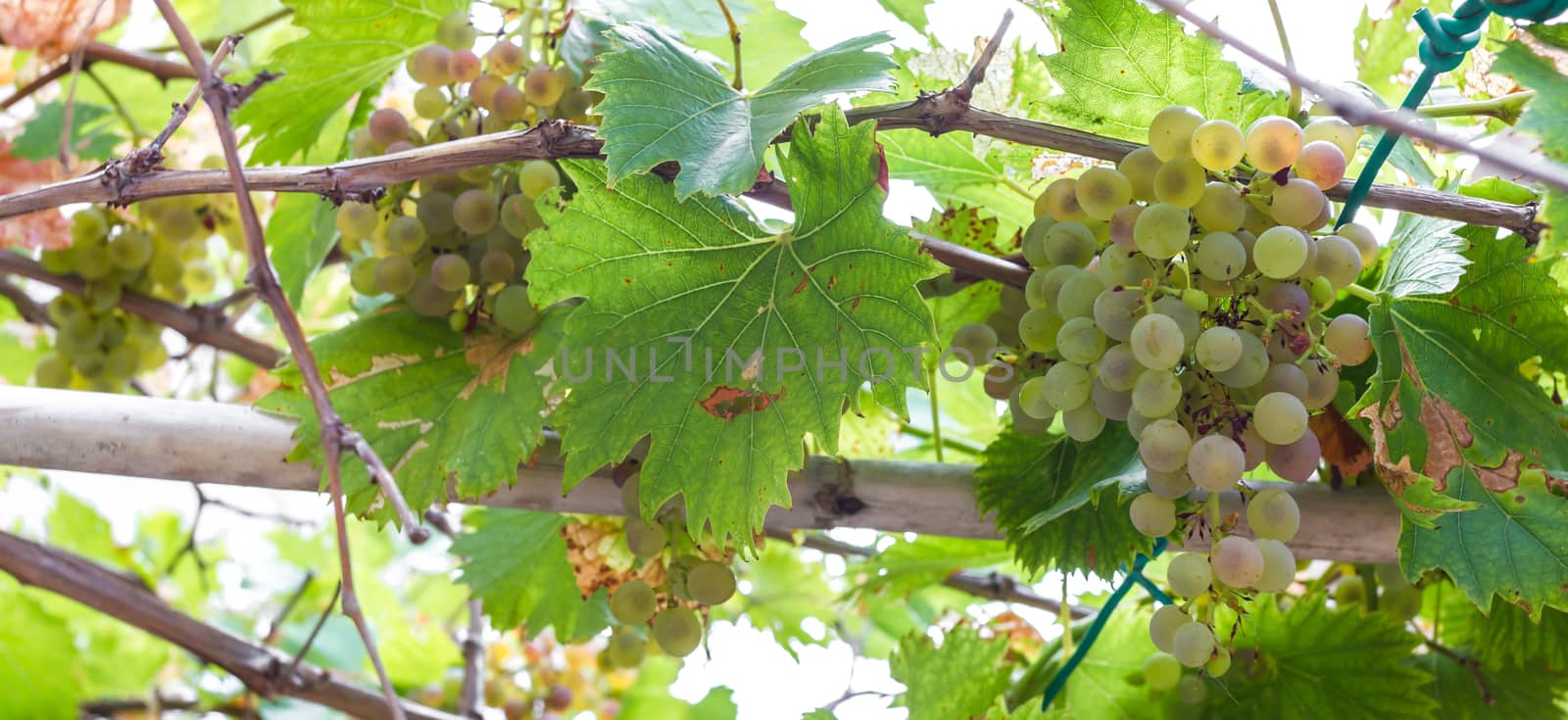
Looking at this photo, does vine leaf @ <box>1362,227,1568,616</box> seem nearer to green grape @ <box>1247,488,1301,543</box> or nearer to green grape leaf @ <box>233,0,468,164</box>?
green grape @ <box>1247,488,1301,543</box>

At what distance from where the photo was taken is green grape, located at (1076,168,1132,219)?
57 centimetres

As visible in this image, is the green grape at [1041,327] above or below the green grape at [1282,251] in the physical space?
below

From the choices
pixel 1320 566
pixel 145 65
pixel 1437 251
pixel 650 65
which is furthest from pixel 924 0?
pixel 145 65

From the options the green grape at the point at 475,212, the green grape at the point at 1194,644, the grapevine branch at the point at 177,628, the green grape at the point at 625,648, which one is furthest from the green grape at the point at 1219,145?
→ the grapevine branch at the point at 177,628

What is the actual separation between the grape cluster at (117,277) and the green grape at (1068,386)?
93 cm

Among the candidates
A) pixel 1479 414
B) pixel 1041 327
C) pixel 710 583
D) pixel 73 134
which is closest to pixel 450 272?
pixel 710 583

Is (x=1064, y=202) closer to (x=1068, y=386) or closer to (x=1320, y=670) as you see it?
(x=1068, y=386)

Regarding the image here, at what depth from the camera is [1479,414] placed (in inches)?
23.4

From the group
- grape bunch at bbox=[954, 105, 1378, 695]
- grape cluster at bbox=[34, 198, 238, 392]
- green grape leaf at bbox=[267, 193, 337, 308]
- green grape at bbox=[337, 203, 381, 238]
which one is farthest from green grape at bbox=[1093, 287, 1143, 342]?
grape cluster at bbox=[34, 198, 238, 392]

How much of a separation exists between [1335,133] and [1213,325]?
0.11 meters

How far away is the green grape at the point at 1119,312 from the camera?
21.4 inches

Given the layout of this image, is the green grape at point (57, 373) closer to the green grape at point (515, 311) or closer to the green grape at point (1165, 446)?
the green grape at point (515, 311)

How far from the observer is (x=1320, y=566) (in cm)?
100

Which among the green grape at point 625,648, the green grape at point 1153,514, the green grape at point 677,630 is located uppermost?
the green grape at point 1153,514
